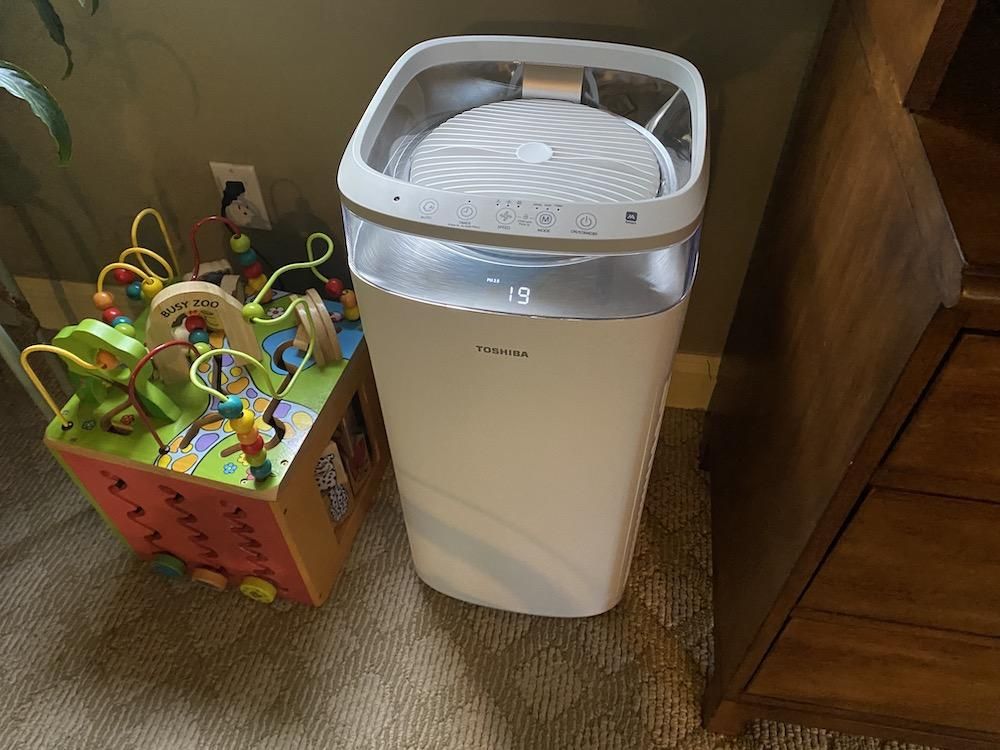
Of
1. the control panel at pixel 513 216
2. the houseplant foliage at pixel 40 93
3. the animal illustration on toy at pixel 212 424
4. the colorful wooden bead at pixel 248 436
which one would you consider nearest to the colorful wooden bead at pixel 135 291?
the animal illustration on toy at pixel 212 424

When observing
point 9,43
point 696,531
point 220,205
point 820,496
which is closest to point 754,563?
point 820,496

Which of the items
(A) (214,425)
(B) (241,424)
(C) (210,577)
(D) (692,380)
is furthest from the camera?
(D) (692,380)

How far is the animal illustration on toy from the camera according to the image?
3.21 ft

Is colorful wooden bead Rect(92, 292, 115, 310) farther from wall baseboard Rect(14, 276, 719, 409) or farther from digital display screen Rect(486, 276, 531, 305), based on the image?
digital display screen Rect(486, 276, 531, 305)

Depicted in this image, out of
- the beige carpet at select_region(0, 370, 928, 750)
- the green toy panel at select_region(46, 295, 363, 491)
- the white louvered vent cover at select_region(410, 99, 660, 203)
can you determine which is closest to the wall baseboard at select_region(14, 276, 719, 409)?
the beige carpet at select_region(0, 370, 928, 750)

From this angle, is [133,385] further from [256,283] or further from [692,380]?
[692,380]

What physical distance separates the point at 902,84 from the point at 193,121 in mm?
986

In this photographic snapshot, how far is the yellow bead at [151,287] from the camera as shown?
1.08 meters

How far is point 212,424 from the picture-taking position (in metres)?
1.04

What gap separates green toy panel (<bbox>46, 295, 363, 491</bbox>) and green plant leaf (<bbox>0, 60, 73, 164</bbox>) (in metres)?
0.32

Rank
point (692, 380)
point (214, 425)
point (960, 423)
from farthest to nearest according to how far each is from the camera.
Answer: point (692, 380) < point (214, 425) < point (960, 423)

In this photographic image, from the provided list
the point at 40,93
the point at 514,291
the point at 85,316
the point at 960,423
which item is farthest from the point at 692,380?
the point at 85,316

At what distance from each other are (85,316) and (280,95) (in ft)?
2.29

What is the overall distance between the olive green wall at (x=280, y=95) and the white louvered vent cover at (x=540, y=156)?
21 cm
